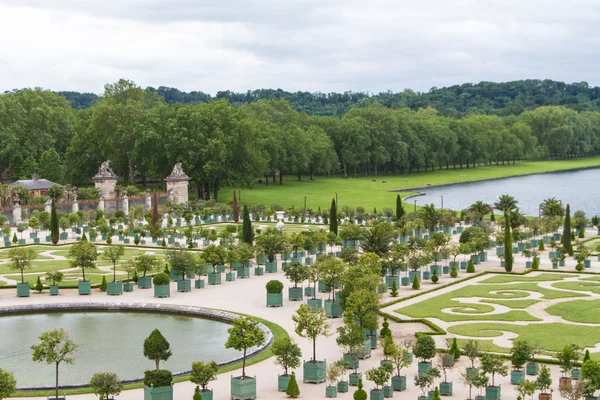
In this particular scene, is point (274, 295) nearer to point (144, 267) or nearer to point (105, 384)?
point (144, 267)

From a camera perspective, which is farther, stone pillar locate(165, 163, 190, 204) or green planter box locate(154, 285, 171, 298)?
stone pillar locate(165, 163, 190, 204)

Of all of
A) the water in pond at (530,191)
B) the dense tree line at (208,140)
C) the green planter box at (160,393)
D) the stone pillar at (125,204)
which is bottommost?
the green planter box at (160,393)

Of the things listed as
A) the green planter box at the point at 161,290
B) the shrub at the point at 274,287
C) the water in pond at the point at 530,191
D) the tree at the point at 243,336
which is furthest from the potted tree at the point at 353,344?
the water in pond at the point at 530,191

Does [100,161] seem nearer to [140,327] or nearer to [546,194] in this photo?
[546,194]

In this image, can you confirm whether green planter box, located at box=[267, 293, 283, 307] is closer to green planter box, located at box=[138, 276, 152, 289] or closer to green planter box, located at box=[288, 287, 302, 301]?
green planter box, located at box=[288, 287, 302, 301]

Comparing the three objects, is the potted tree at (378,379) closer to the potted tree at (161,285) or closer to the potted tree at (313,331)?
the potted tree at (313,331)

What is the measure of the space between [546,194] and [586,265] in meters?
Answer: 66.7

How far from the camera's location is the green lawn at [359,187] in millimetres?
106688

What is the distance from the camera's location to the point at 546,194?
4744 inches

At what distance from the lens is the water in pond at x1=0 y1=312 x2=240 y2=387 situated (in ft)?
107

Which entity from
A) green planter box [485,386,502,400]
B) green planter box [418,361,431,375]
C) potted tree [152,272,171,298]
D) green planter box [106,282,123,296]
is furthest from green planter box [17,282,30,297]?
green planter box [485,386,502,400]

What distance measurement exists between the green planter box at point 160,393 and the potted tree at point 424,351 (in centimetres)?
864

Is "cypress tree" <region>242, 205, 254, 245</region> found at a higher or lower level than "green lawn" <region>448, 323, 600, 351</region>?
higher

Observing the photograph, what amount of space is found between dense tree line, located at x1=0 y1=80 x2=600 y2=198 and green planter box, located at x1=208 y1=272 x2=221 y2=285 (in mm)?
48758
